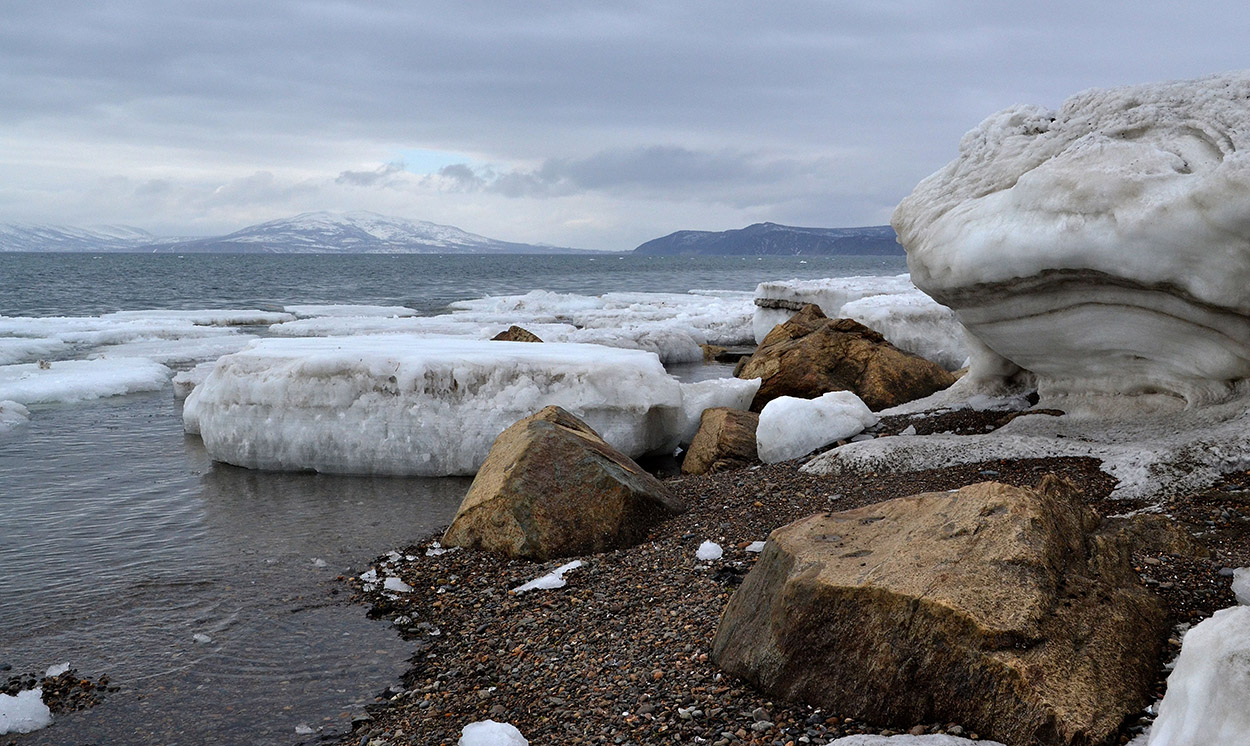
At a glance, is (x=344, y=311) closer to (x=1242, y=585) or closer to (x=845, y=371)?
(x=845, y=371)

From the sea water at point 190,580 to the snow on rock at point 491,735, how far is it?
0.92 meters

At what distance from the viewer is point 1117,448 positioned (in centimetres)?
598

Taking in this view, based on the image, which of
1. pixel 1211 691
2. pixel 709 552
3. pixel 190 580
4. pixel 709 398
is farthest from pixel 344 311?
pixel 1211 691

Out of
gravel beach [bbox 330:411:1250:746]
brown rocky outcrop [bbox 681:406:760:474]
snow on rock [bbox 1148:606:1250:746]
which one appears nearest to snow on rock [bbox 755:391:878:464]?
brown rocky outcrop [bbox 681:406:760:474]

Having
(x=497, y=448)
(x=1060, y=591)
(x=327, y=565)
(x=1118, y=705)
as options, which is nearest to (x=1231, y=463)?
(x=1060, y=591)

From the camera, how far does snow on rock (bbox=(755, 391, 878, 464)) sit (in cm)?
791

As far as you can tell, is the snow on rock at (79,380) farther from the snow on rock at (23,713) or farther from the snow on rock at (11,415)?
the snow on rock at (23,713)

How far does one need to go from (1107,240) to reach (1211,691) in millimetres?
3980

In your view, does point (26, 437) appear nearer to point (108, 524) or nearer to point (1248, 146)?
point (108, 524)

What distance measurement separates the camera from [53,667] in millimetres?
5156

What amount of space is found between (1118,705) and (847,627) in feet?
2.98

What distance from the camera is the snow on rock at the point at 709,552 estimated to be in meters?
5.49

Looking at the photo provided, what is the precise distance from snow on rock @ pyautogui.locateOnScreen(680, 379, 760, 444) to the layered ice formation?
328 cm

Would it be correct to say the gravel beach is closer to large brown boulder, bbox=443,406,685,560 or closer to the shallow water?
large brown boulder, bbox=443,406,685,560
